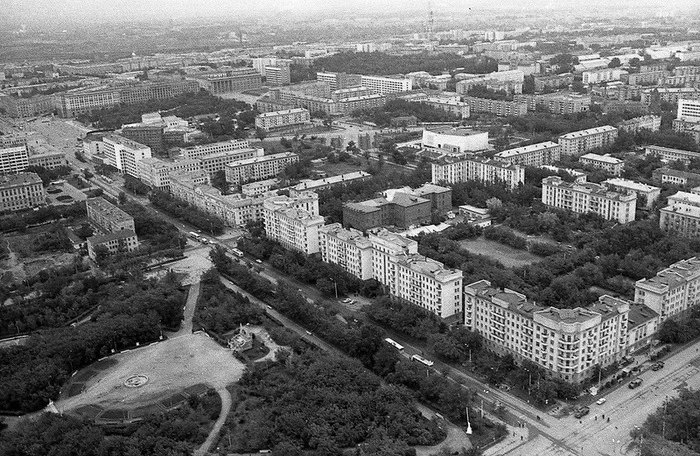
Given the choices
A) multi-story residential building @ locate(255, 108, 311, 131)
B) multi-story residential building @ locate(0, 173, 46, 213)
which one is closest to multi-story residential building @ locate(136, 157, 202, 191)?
multi-story residential building @ locate(0, 173, 46, 213)

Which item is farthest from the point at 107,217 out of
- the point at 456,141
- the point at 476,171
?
the point at 456,141

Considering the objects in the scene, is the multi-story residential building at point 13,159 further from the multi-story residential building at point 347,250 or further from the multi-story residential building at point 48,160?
the multi-story residential building at point 347,250

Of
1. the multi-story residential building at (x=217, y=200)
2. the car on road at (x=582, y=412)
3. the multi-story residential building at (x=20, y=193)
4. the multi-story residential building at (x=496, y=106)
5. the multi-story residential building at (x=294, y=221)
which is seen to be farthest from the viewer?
the multi-story residential building at (x=496, y=106)

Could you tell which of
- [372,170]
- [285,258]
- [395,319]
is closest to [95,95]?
[372,170]

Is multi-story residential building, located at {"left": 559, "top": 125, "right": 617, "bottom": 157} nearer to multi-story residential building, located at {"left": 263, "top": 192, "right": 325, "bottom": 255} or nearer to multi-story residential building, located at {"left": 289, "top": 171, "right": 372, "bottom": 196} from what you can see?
multi-story residential building, located at {"left": 289, "top": 171, "right": 372, "bottom": 196}

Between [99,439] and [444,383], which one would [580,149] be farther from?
[99,439]

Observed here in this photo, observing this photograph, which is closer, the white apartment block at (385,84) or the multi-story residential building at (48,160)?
the multi-story residential building at (48,160)

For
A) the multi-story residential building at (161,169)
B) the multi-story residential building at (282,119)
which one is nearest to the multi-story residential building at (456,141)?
the multi-story residential building at (282,119)
